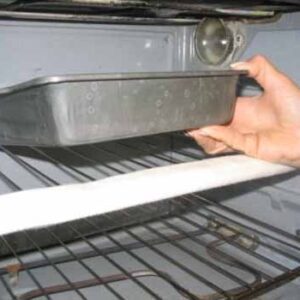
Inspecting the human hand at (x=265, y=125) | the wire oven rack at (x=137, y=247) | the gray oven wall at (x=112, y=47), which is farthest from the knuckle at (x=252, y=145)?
the gray oven wall at (x=112, y=47)

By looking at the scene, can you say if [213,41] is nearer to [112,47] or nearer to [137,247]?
[112,47]

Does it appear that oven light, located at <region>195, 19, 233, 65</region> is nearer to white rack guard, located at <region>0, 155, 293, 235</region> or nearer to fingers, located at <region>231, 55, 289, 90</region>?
fingers, located at <region>231, 55, 289, 90</region>

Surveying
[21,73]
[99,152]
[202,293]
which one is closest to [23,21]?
[21,73]

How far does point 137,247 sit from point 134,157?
0.21 meters

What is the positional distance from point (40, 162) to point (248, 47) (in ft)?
1.58

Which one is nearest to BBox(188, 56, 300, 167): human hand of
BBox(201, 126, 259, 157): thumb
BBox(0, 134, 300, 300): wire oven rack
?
BBox(201, 126, 259, 157): thumb

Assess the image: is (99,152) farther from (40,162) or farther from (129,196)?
(129,196)

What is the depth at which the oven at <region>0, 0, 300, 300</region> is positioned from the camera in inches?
18.1

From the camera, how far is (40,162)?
35.3 inches

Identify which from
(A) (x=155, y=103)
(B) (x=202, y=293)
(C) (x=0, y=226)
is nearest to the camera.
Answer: (C) (x=0, y=226)

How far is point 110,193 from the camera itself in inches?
17.9

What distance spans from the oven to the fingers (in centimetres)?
8

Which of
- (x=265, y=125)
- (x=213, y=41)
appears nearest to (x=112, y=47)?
(x=213, y=41)

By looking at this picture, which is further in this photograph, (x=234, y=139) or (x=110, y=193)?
(x=234, y=139)
